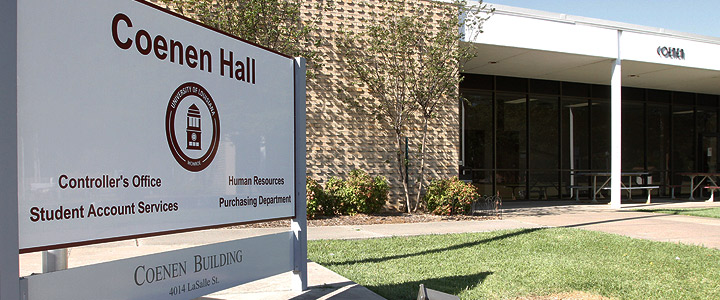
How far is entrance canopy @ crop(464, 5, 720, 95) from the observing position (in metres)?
13.5

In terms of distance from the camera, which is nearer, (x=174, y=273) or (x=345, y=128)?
(x=174, y=273)

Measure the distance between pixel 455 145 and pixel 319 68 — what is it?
3749mm

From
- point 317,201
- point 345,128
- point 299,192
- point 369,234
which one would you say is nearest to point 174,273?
point 299,192

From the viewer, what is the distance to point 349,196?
1120 centimetres

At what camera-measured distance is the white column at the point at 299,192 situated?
188 inches

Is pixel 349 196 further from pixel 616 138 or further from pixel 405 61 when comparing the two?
pixel 616 138

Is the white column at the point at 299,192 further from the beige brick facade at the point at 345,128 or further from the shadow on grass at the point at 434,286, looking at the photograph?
the beige brick facade at the point at 345,128

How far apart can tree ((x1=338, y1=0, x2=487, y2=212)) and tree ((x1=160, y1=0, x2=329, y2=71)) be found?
90 centimetres

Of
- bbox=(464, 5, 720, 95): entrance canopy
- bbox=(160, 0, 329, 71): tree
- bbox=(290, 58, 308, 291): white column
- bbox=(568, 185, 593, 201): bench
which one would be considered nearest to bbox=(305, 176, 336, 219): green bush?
bbox=(160, 0, 329, 71): tree

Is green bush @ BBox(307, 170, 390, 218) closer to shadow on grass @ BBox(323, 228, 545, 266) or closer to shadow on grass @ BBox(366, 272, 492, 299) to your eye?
shadow on grass @ BBox(323, 228, 545, 266)

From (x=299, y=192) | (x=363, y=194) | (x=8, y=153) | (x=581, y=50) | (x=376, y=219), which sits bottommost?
(x=376, y=219)

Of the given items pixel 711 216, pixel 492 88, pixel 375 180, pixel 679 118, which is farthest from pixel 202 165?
pixel 679 118

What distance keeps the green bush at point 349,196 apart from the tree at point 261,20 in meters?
2.61

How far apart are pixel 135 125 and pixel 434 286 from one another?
317 centimetres
